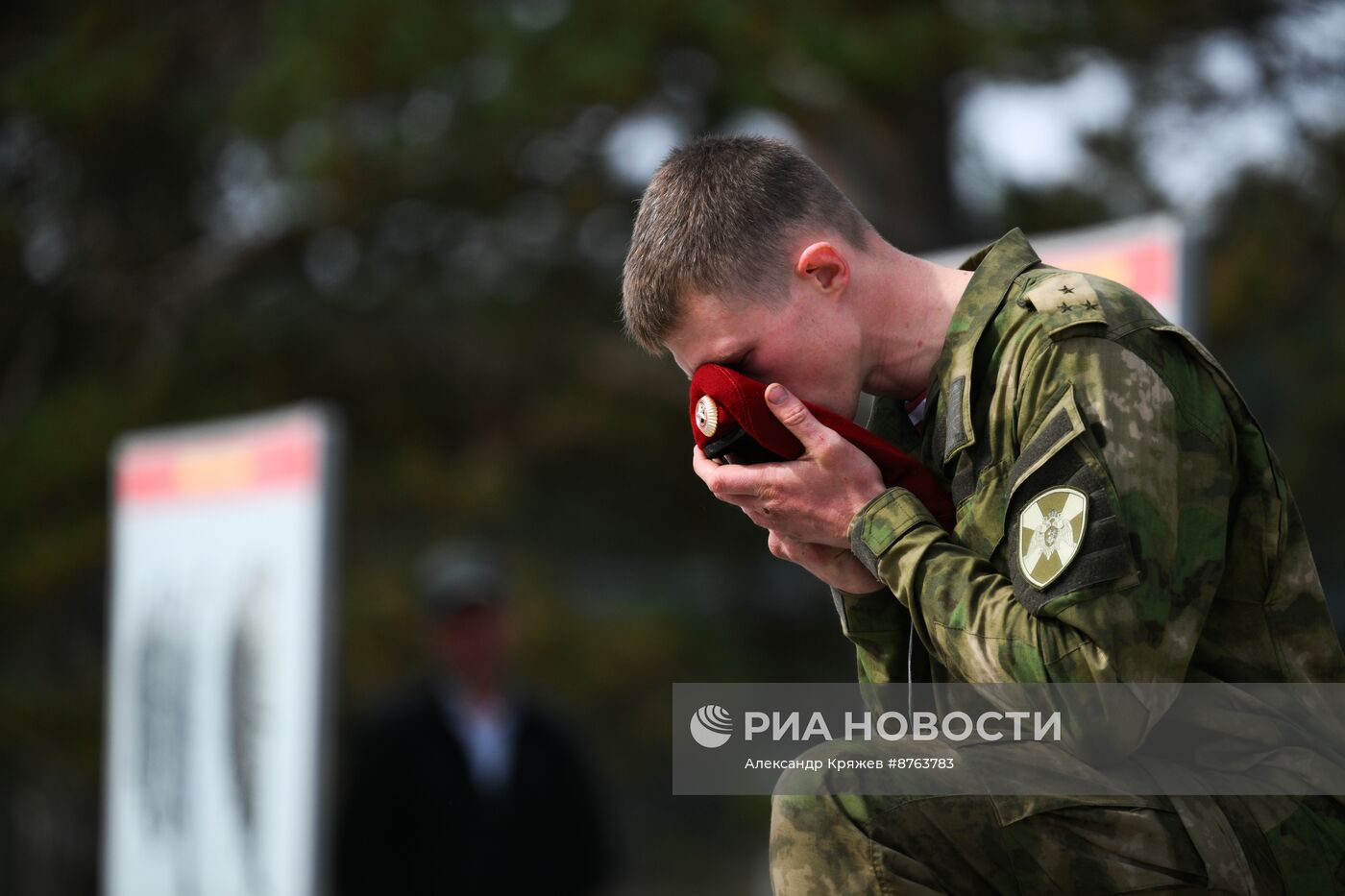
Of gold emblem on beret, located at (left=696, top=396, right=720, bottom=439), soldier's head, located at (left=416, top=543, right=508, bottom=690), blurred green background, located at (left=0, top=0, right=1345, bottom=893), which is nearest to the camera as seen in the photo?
gold emblem on beret, located at (left=696, top=396, right=720, bottom=439)

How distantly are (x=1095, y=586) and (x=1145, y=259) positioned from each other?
182 cm

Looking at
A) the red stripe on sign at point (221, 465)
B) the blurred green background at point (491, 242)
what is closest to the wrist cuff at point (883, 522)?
the red stripe on sign at point (221, 465)

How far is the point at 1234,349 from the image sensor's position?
7.10m

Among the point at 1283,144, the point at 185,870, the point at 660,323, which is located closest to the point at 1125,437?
the point at 660,323

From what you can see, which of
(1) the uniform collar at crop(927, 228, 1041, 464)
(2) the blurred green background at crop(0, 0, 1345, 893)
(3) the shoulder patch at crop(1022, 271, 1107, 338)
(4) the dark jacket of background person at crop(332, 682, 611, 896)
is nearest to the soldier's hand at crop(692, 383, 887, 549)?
(1) the uniform collar at crop(927, 228, 1041, 464)

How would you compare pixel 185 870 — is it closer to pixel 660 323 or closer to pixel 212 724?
pixel 212 724

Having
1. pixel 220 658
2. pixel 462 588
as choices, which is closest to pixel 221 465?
pixel 220 658

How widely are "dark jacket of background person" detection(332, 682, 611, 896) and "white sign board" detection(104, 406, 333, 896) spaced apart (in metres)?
0.33

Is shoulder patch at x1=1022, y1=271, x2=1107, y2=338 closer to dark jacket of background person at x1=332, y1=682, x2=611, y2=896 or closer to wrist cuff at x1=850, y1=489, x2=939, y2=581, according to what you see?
wrist cuff at x1=850, y1=489, x2=939, y2=581

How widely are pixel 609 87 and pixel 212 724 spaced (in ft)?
8.65

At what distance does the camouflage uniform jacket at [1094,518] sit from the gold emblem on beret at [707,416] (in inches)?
7.8

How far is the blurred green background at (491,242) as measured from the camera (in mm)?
5891

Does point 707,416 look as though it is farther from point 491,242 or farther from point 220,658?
point 491,242

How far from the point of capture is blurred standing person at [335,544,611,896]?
4.35 m
